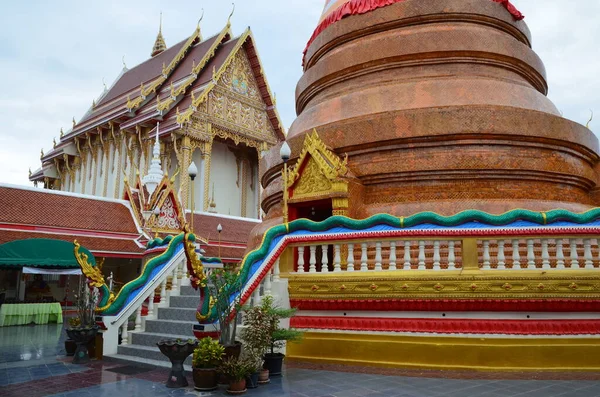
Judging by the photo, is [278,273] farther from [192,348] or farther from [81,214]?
[81,214]

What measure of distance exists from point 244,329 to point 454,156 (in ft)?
14.8

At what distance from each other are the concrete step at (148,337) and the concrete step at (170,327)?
0.32ft

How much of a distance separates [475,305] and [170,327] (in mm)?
4261

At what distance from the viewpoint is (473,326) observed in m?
6.00

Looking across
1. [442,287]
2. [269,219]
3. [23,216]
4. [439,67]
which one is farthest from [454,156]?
[23,216]

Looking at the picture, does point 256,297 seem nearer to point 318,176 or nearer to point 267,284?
point 267,284

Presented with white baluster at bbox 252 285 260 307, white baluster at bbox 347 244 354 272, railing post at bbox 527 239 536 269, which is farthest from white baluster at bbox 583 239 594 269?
white baluster at bbox 252 285 260 307

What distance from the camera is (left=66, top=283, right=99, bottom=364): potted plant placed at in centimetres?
739

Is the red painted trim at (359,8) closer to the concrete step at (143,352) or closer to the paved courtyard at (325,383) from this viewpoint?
the paved courtyard at (325,383)

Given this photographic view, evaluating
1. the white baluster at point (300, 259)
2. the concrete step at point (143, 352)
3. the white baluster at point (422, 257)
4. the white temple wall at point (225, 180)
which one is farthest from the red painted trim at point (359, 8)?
the white temple wall at point (225, 180)

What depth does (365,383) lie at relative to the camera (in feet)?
17.8

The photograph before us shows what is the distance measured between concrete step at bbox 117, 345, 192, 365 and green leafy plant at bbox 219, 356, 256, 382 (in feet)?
6.36

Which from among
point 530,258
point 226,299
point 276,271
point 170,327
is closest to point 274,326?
point 226,299

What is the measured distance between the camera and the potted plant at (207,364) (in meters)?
5.30
